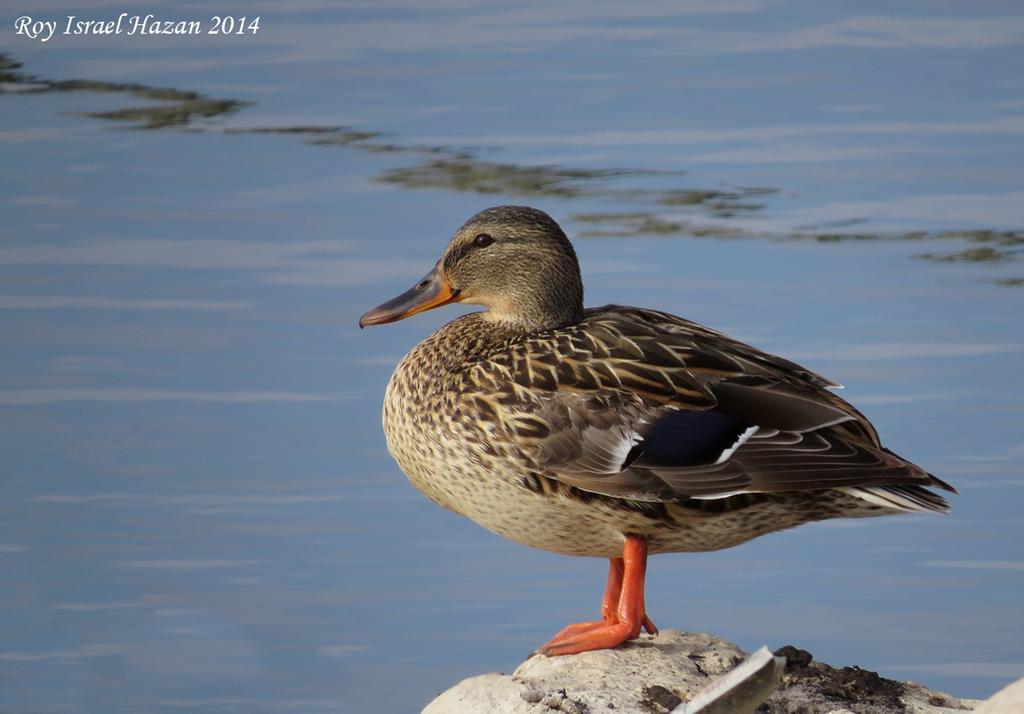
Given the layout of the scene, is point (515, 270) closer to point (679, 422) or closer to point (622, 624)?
point (679, 422)

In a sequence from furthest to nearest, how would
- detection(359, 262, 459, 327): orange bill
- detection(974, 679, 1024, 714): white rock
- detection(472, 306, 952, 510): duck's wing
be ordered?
detection(359, 262, 459, 327): orange bill < detection(472, 306, 952, 510): duck's wing < detection(974, 679, 1024, 714): white rock

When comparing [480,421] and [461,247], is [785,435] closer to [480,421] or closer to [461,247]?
[480,421]

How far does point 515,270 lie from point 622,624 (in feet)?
5.06

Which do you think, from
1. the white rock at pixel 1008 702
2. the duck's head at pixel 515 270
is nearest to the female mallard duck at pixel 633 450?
the duck's head at pixel 515 270

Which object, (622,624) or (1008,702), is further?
(622,624)

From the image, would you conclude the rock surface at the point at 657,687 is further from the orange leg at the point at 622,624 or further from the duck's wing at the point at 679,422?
the duck's wing at the point at 679,422

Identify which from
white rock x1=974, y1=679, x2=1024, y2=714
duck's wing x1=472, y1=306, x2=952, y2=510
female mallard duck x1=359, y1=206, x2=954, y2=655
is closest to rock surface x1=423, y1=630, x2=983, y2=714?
female mallard duck x1=359, y1=206, x2=954, y2=655

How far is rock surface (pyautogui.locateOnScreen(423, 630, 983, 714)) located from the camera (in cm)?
621

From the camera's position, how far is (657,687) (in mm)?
6285

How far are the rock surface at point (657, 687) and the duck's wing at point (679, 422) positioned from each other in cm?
58

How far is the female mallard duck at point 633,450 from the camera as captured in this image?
663cm

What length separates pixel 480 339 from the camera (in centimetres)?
739

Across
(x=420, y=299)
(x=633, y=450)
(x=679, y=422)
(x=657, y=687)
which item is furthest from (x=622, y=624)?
(x=420, y=299)

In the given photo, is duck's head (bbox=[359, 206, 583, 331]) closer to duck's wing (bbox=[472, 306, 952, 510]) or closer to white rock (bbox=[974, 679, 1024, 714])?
duck's wing (bbox=[472, 306, 952, 510])
